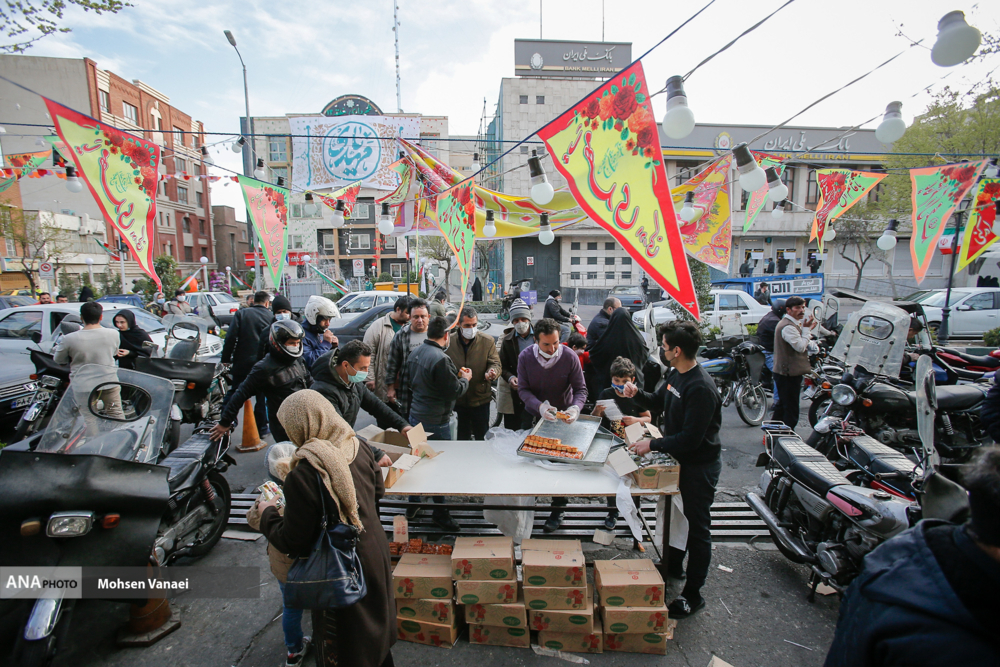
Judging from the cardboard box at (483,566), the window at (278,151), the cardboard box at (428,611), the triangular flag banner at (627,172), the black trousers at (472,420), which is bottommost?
the cardboard box at (428,611)

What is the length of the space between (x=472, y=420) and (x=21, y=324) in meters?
9.66

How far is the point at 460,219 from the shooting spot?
6.78 meters

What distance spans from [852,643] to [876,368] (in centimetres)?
539

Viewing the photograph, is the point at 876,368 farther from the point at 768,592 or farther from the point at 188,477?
the point at 188,477

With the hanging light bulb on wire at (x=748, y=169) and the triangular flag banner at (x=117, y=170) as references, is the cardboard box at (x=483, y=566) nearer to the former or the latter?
the hanging light bulb on wire at (x=748, y=169)

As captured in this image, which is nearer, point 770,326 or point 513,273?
point 770,326

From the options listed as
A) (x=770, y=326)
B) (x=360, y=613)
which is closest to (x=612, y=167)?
(x=360, y=613)

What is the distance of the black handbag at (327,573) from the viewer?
6.34 feet

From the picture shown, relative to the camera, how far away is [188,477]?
11.3 ft

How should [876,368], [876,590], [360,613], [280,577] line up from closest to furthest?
[876,590] < [360,613] < [280,577] < [876,368]

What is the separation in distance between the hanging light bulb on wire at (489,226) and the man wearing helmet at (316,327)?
3445 mm

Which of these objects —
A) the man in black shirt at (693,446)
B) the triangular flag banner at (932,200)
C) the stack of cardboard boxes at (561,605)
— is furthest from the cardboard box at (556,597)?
the triangular flag banner at (932,200)

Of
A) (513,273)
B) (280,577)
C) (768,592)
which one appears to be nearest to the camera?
(280,577)

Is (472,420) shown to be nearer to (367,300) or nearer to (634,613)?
(634,613)
